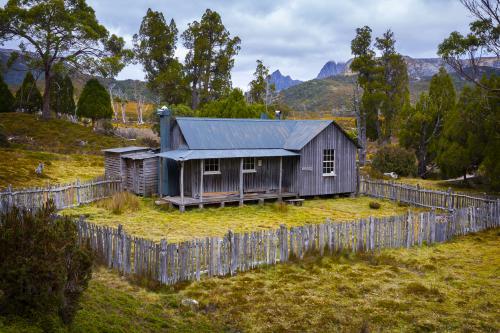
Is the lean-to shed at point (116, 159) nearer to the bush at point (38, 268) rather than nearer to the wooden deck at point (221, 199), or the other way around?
the wooden deck at point (221, 199)

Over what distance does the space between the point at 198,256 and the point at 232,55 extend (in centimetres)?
4631

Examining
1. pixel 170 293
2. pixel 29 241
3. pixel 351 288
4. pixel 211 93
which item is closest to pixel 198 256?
pixel 170 293

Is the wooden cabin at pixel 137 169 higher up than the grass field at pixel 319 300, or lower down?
higher up

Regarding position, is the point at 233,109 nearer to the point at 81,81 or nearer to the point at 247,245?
the point at 247,245

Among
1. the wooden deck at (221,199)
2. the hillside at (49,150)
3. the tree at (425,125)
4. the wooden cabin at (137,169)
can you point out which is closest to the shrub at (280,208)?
the wooden deck at (221,199)

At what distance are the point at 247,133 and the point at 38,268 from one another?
1986 cm

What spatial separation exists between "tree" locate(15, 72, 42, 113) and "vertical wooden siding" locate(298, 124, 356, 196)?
140 feet

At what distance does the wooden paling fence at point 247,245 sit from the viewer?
35.2 feet

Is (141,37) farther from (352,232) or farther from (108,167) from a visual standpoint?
(352,232)

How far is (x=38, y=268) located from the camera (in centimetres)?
593

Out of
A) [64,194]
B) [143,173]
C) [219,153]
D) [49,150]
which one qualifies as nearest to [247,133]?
[219,153]

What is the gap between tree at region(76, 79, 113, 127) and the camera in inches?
2085

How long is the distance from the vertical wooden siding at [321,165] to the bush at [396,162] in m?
10.0

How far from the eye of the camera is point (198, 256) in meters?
10.9
